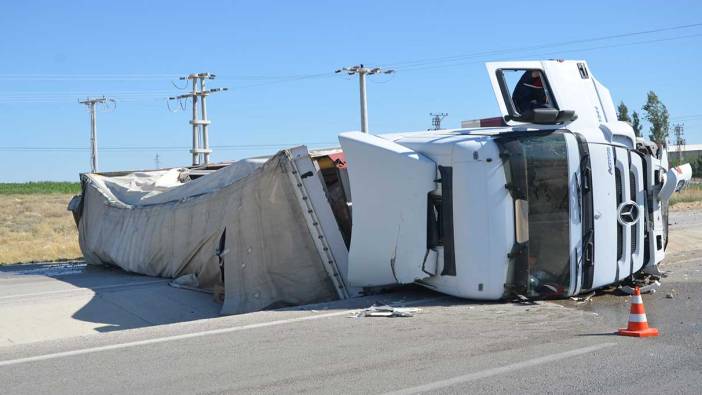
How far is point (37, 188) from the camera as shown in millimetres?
82562

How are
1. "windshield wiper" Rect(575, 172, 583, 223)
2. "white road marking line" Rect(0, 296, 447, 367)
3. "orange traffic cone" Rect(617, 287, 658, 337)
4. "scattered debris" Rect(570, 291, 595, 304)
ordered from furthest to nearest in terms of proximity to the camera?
"scattered debris" Rect(570, 291, 595, 304)
"windshield wiper" Rect(575, 172, 583, 223)
"orange traffic cone" Rect(617, 287, 658, 337)
"white road marking line" Rect(0, 296, 447, 367)

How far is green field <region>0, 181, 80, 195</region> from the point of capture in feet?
262

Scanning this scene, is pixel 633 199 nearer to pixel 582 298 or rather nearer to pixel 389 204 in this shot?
pixel 582 298

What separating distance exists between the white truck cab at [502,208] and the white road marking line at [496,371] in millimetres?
1863

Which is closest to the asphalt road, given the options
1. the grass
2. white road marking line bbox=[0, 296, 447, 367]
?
white road marking line bbox=[0, 296, 447, 367]

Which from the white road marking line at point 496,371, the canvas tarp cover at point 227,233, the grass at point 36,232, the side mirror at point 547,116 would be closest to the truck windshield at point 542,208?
the side mirror at point 547,116

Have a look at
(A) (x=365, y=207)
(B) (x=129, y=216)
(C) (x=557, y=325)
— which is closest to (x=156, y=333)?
(A) (x=365, y=207)

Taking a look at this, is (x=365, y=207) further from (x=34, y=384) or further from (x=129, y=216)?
(x=129, y=216)

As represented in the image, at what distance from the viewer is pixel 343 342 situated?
6820 millimetres

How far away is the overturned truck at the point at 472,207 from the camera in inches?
325


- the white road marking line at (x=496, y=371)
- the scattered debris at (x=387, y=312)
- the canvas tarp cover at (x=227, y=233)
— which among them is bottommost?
the white road marking line at (x=496, y=371)

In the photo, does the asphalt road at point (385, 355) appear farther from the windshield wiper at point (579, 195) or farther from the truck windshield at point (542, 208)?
the windshield wiper at point (579, 195)

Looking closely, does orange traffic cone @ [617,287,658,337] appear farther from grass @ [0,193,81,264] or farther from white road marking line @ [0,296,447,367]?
grass @ [0,193,81,264]

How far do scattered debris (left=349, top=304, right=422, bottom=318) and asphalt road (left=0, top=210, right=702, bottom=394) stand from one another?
129 mm
